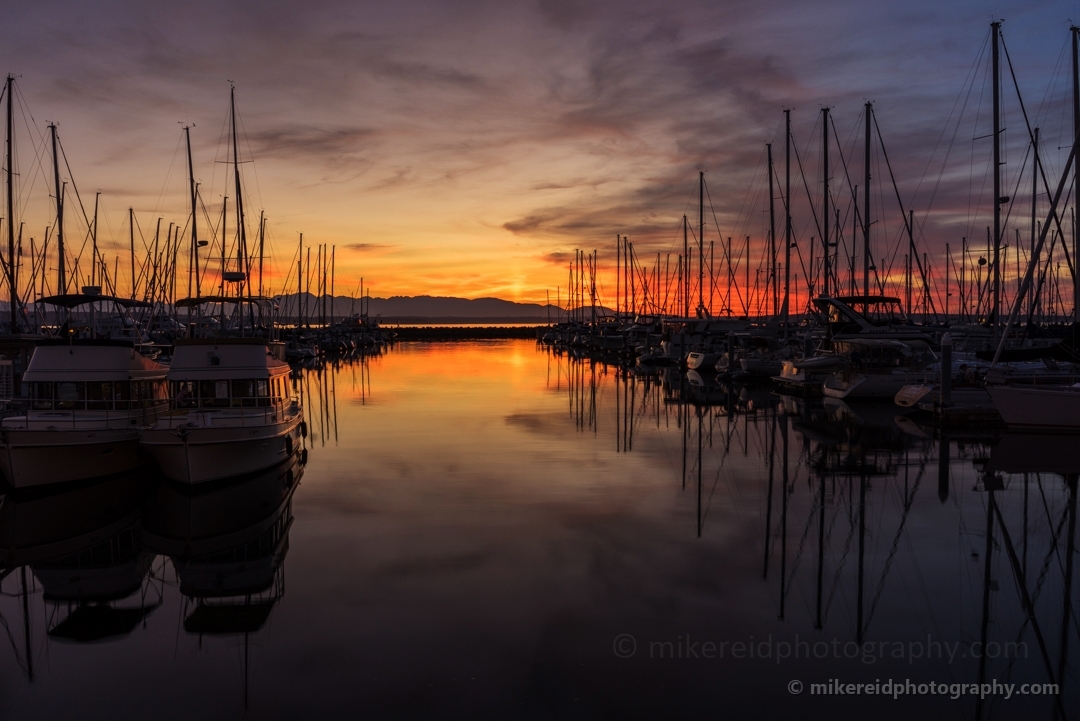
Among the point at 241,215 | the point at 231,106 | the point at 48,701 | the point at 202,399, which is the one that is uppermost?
the point at 231,106

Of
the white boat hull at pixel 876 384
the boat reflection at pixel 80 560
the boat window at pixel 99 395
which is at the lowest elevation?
the boat reflection at pixel 80 560

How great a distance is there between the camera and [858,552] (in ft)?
45.0

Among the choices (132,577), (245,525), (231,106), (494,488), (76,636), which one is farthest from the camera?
(231,106)

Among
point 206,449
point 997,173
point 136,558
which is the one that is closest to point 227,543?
point 136,558

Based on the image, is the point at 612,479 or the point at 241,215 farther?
the point at 241,215

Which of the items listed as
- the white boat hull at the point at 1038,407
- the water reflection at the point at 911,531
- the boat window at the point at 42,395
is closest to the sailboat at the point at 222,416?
Answer: the boat window at the point at 42,395

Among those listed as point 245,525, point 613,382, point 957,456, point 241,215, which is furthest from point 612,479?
point 613,382

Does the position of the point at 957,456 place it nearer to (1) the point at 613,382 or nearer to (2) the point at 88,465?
(2) the point at 88,465

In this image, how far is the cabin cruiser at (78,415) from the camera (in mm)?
18359

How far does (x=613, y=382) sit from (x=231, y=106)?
26656 millimetres

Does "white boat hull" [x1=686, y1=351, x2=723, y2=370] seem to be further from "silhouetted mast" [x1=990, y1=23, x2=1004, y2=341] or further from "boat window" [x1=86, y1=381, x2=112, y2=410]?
"boat window" [x1=86, y1=381, x2=112, y2=410]

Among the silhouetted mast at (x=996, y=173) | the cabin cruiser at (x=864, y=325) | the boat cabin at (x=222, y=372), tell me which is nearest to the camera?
the boat cabin at (x=222, y=372)

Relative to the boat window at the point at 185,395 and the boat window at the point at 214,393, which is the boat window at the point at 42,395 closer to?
the boat window at the point at 185,395

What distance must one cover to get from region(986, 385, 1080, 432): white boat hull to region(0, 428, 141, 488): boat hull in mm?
26037
